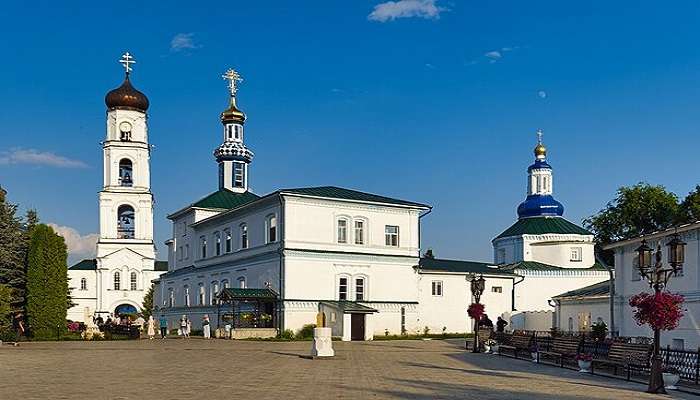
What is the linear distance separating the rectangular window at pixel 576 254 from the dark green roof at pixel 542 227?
4.04ft

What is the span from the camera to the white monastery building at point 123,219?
6900 cm

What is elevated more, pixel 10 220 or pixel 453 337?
pixel 10 220

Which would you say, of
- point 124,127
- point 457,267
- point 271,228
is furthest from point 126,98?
point 457,267

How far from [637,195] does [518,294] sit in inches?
521

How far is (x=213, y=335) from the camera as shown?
149 ft

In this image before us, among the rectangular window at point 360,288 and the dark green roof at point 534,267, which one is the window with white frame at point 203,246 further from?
the dark green roof at point 534,267

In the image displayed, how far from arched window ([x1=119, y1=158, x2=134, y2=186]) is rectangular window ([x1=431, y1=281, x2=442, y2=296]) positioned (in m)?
34.2

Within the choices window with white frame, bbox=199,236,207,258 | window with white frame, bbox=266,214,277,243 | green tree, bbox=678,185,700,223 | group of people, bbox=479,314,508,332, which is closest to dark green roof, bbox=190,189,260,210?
window with white frame, bbox=199,236,207,258

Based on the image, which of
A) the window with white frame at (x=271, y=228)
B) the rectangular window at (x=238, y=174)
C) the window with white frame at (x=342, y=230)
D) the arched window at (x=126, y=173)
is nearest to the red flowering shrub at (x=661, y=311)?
the window with white frame at (x=342, y=230)

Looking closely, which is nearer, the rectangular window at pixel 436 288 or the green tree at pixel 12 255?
the green tree at pixel 12 255

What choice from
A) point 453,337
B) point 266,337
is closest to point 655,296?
point 266,337

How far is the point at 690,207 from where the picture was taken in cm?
5275

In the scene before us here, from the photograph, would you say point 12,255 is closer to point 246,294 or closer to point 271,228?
point 246,294

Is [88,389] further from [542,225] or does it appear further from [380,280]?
[542,225]
